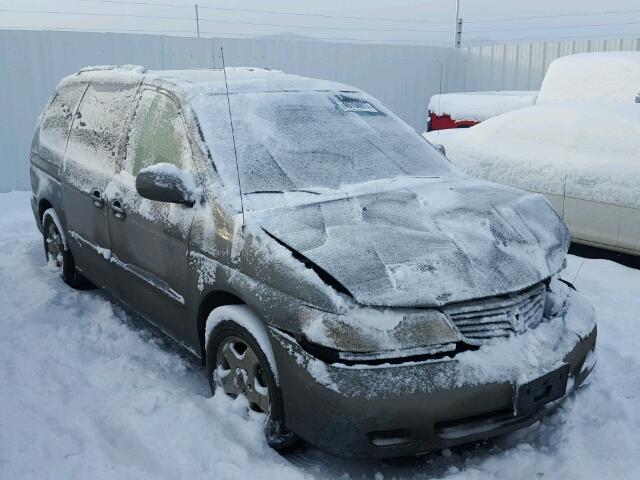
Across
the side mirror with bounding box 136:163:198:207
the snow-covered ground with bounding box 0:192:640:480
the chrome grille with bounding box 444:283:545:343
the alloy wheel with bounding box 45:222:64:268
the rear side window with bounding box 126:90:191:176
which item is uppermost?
the rear side window with bounding box 126:90:191:176

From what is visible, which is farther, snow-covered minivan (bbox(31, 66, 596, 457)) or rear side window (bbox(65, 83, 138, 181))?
rear side window (bbox(65, 83, 138, 181))

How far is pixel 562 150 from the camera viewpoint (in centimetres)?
568

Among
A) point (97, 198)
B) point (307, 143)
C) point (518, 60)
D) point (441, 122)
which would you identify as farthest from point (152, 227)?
point (518, 60)

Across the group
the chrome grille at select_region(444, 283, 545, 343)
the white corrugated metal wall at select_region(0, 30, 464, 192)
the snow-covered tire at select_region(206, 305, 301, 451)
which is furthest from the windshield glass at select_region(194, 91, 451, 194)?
the white corrugated metal wall at select_region(0, 30, 464, 192)

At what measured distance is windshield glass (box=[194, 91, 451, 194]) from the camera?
3.28 meters

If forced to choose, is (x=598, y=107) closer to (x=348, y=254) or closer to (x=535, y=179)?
(x=535, y=179)

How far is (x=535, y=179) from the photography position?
570cm

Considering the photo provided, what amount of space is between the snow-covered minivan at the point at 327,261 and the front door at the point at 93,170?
0.02 m

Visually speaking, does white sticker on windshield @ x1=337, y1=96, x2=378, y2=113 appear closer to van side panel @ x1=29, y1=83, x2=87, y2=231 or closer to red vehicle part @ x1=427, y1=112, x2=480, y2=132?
van side panel @ x1=29, y1=83, x2=87, y2=231

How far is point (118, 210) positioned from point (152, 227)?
43cm

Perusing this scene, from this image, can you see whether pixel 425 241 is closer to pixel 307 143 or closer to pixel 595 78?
pixel 307 143

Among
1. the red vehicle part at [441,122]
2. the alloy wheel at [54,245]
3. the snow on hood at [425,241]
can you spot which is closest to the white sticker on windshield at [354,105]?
the snow on hood at [425,241]

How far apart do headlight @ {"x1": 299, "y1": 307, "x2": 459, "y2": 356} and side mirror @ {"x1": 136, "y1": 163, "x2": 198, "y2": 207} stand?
1046 mm

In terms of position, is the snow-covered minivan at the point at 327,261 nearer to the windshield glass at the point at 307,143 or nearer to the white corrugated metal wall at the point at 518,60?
the windshield glass at the point at 307,143
